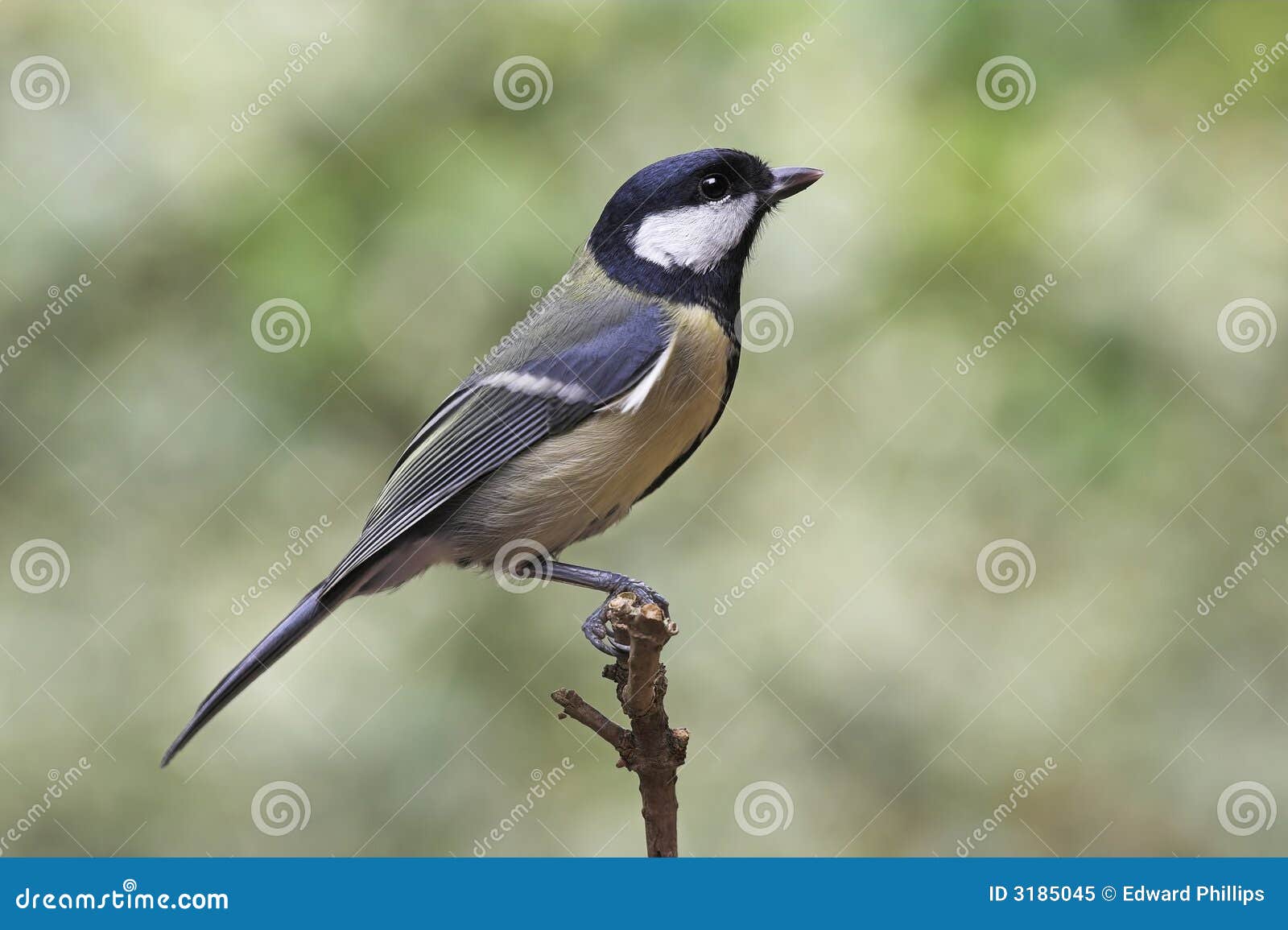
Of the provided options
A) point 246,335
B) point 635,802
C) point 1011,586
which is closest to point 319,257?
point 246,335

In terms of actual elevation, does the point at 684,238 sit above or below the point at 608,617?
above

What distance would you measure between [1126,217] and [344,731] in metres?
3.06

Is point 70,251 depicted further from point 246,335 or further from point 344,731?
point 344,731

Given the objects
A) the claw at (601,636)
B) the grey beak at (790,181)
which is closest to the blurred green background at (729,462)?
the grey beak at (790,181)

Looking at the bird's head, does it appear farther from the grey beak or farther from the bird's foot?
the bird's foot

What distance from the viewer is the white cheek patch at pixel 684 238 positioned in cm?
330

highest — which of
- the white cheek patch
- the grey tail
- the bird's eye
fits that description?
the bird's eye

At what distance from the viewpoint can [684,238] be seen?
3303mm

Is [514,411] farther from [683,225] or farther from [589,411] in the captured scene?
[683,225]

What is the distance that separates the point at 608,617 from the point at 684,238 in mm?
1146

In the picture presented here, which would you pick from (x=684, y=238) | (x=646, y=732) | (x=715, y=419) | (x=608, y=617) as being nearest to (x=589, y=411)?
(x=715, y=419)

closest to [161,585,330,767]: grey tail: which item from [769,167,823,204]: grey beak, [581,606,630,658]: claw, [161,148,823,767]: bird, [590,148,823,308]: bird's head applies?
[161,148,823,767]: bird

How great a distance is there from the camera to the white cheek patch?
3.30m

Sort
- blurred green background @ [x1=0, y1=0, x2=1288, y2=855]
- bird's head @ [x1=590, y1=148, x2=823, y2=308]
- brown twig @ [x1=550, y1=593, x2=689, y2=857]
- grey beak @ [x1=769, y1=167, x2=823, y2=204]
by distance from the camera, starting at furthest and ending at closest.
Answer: blurred green background @ [x1=0, y1=0, x2=1288, y2=855]
grey beak @ [x1=769, y1=167, x2=823, y2=204]
bird's head @ [x1=590, y1=148, x2=823, y2=308]
brown twig @ [x1=550, y1=593, x2=689, y2=857]
